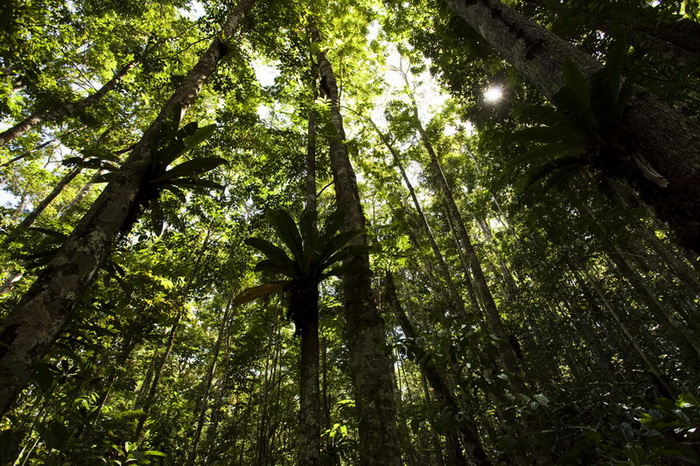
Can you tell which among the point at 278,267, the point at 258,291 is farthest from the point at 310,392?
the point at 278,267

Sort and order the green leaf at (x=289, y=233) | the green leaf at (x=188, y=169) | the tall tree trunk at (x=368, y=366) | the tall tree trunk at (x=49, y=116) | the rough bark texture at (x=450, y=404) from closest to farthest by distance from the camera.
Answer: the tall tree trunk at (x=368, y=366) → the green leaf at (x=188, y=169) → the green leaf at (x=289, y=233) → the rough bark texture at (x=450, y=404) → the tall tree trunk at (x=49, y=116)

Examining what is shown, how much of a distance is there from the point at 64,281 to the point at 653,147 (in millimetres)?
3704

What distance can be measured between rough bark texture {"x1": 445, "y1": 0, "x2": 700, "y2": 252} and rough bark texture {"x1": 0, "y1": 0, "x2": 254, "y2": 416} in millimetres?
3255

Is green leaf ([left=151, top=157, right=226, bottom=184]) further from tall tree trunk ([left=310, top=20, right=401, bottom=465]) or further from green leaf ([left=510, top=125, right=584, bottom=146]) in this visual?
green leaf ([left=510, top=125, right=584, bottom=146])

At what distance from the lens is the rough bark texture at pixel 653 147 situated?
1.75 m

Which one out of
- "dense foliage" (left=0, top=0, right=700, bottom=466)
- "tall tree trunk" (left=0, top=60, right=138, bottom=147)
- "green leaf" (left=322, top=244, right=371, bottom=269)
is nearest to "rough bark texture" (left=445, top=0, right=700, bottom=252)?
"dense foliage" (left=0, top=0, right=700, bottom=466)

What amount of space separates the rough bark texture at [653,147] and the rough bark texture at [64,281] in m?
3.25

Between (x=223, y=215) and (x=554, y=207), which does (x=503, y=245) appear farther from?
Answer: (x=223, y=215)

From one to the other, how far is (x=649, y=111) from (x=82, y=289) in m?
3.82

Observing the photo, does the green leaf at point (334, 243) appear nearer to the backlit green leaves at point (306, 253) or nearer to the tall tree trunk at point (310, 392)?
the backlit green leaves at point (306, 253)

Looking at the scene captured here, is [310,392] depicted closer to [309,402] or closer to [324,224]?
[309,402]

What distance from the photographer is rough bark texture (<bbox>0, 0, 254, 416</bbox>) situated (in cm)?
139

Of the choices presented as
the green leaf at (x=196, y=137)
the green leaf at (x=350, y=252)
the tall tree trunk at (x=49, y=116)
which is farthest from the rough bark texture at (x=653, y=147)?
the tall tree trunk at (x=49, y=116)

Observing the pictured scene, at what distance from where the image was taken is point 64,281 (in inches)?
70.8
